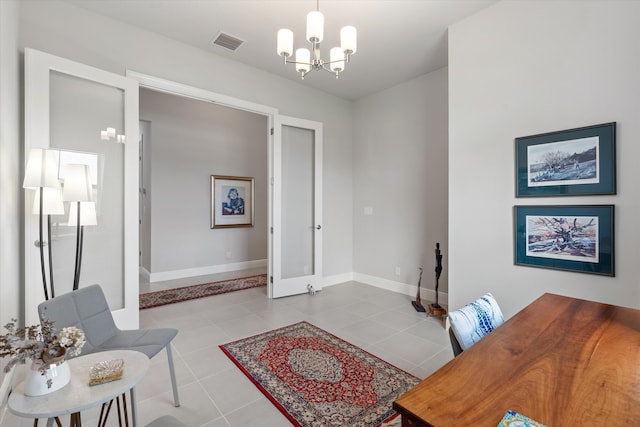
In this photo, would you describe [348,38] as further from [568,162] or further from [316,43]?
[568,162]

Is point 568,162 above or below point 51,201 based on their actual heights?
above

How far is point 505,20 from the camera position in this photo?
2605 millimetres

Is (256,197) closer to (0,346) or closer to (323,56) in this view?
(323,56)

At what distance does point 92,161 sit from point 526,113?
3910 millimetres

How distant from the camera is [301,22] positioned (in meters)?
2.94

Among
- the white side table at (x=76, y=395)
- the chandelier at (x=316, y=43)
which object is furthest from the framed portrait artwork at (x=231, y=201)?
the white side table at (x=76, y=395)

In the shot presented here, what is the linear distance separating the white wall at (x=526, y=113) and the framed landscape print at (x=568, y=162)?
0.18 feet

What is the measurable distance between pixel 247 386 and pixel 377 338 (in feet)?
4.37

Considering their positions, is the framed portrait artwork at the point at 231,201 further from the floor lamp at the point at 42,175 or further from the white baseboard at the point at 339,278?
the floor lamp at the point at 42,175

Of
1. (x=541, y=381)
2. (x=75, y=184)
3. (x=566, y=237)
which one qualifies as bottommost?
(x=541, y=381)

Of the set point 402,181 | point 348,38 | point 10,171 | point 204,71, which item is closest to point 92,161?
point 10,171

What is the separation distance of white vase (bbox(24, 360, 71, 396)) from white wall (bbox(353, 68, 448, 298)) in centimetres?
385

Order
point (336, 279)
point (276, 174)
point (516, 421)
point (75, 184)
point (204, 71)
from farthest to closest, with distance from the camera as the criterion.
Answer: point (336, 279) → point (276, 174) → point (204, 71) → point (75, 184) → point (516, 421)

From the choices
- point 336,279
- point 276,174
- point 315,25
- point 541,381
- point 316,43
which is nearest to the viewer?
point 541,381
